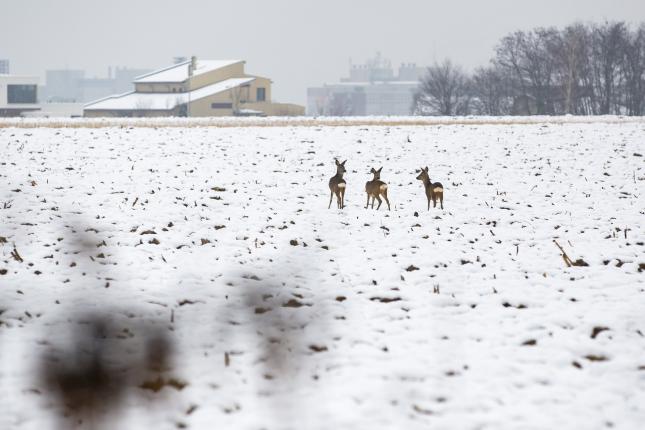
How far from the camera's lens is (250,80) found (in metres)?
89.1

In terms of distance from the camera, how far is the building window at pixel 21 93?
332ft

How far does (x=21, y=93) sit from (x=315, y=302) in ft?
347

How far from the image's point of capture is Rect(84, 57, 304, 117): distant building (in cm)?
8269

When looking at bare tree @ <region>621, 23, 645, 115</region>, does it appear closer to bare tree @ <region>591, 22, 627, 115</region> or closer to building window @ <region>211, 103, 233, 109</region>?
bare tree @ <region>591, 22, 627, 115</region>

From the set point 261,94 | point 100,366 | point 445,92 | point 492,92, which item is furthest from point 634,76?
point 100,366

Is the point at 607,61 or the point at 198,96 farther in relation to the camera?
the point at 198,96

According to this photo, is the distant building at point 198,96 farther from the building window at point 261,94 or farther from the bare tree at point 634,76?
the bare tree at point 634,76

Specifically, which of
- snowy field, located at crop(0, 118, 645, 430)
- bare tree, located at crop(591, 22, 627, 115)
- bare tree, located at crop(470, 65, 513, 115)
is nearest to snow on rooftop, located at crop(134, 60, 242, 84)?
bare tree, located at crop(470, 65, 513, 115)

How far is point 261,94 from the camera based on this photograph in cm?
9225

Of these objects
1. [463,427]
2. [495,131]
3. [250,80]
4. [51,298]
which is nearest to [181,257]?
[51,298]

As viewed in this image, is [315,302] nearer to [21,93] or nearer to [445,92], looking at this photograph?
[445,92]

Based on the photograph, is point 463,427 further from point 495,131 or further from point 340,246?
point 495,131

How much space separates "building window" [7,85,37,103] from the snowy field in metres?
93.6

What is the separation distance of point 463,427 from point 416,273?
433 cm
